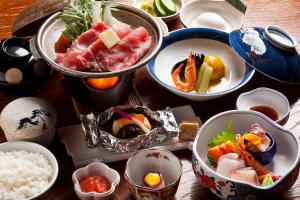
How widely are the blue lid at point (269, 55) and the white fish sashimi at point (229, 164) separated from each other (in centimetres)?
46

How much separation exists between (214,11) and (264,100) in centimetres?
64

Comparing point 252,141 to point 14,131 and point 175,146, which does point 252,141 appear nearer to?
point 175,146

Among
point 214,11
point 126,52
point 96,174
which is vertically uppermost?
point 126,52

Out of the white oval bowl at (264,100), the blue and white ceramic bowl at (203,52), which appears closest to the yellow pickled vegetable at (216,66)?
the blue and white ceramic bowl at (203,52)

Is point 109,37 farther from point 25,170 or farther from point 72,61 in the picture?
point 25,170

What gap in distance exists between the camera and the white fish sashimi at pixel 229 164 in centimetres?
144

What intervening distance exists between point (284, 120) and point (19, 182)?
90 cm

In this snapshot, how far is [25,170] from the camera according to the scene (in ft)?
4.87

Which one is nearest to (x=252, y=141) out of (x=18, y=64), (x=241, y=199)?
(x=241, y=199)

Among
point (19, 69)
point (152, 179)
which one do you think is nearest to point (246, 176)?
point (152, 179)

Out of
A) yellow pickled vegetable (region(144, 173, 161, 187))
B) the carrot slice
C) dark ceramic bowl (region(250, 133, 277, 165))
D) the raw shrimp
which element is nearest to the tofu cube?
the carrot slice

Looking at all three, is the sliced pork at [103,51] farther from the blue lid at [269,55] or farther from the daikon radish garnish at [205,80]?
the blue lid at [269,55]

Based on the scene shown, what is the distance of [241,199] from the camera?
1.40 metres

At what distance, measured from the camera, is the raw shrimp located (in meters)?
1.86
